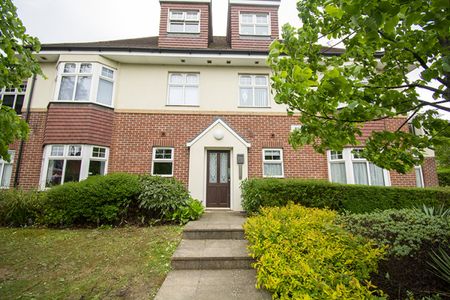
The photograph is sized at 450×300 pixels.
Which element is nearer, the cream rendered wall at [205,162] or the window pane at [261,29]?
the cream rendered wall at [205,162]

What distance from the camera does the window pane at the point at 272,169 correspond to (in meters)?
9.14

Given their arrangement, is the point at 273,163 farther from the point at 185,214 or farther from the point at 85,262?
the point at 85,262

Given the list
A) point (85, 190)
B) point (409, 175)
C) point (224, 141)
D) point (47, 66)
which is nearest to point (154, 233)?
point (85, 190)

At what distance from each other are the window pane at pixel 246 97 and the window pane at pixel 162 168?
14.2 feet

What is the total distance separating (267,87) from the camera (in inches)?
392

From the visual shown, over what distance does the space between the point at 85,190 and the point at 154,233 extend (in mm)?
2631

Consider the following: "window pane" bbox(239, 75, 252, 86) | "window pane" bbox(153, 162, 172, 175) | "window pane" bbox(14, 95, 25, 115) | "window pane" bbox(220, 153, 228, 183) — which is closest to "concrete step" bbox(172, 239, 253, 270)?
"window pane" bbox(220, 153, 228, 183)

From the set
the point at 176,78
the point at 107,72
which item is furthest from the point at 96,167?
the point at 176,78

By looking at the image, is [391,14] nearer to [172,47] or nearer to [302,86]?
[302,86]

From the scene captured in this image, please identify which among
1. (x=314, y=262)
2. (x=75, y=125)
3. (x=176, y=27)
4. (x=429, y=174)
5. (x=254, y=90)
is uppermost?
(x=176, y=27)

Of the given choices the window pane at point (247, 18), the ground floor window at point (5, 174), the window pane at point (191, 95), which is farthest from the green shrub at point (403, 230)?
the ground floor window at point (5, 174)

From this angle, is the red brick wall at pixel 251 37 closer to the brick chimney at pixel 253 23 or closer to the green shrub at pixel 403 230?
the brick chimney at pixel 253 23

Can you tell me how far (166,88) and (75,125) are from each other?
4010 millimetres

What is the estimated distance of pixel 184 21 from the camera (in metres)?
10.5
